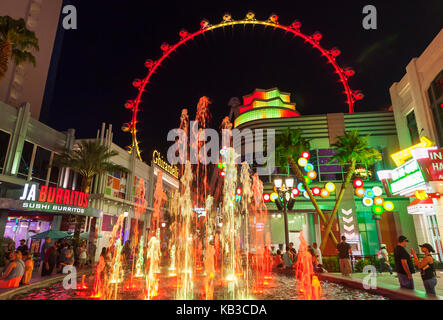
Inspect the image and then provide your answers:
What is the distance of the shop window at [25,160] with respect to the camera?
21047 mm

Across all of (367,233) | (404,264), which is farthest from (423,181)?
(367,233)

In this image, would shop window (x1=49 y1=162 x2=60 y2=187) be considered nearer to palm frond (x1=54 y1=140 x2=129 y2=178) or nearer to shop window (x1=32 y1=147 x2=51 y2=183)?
shop window (x1=32 y1=147 x2=51 y2=183)

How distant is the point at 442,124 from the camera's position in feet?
53.3

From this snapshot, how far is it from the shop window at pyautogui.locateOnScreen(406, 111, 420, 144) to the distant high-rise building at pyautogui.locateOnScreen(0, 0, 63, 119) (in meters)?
41.7

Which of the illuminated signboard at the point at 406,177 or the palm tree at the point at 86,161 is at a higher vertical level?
the palm tree at the point at 86,161

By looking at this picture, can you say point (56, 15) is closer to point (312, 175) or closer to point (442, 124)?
point (312, 175)

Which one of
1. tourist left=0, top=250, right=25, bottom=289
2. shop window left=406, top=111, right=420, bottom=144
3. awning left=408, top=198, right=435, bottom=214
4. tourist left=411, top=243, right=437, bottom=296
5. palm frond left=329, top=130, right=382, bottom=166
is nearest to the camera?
tourist left=411, top=243, right=437, bottom=296

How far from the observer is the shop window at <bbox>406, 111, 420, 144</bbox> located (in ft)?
71.9

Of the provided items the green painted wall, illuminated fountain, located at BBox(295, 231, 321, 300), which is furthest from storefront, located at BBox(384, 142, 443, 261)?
the green painted wall

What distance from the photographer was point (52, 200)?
18609 mm

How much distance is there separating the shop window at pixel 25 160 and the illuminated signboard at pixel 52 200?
13.7 feet

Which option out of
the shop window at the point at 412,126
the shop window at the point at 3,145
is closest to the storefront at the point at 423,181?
the shop window at the point at 412,126

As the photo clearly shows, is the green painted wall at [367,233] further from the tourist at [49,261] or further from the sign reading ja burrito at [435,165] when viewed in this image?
the tourist at [49,261]
